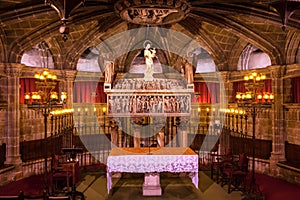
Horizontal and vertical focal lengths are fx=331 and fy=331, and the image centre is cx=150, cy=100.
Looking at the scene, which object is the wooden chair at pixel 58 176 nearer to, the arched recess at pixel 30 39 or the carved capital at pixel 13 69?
the carved capital at pixel 13 69

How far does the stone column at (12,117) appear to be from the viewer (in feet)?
33.8

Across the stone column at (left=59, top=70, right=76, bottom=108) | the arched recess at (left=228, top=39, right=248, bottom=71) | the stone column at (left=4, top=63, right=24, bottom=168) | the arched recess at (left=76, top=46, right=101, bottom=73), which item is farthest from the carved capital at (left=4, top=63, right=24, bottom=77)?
the arched recess at (left=228, top=39, right=248, bottom=71)

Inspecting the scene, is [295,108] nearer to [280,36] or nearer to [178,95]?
[280,36]

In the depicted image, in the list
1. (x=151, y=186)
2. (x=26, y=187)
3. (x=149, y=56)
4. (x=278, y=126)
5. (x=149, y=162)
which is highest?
(x=149, y=56)

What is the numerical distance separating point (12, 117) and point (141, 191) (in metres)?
4.64

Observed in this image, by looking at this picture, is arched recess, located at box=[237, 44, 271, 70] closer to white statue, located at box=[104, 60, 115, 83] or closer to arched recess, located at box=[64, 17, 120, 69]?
white statue, located at box=[104, 60, 115, 83]

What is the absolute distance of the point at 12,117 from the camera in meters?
10.4

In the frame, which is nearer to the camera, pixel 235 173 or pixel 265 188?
pixel 235 173

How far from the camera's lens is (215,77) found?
14102mm

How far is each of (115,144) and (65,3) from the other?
24.3 feet

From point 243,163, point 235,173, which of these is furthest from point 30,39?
point 243,163

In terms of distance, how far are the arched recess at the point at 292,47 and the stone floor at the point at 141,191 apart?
15.5 feet

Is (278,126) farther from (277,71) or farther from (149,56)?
(149,56)

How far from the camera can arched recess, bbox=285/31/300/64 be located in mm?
10605
